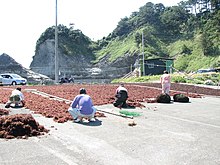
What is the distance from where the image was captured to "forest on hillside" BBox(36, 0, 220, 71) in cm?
7106

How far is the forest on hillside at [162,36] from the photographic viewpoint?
71.1 metres

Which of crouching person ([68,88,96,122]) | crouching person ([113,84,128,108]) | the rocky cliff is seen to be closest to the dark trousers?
crouching person ([113,84,128,108])

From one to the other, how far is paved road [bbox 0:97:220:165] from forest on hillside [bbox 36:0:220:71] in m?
57.8

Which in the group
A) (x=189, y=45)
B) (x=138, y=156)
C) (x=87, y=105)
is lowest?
(x=138, y=156)

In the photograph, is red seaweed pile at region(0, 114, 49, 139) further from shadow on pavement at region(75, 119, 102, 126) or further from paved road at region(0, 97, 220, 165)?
shadow on pavement at region(75, 119, 102, 126)

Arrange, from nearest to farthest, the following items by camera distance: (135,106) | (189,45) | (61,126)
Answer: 1. (61,126)
2. (135,106)
3. (189,45)

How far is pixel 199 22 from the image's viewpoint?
87500 millimetres

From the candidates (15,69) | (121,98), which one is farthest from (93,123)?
(15,69)

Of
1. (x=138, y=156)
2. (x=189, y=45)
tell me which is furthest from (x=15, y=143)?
(x=189, y=45)

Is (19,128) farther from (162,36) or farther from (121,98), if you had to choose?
(162,36)

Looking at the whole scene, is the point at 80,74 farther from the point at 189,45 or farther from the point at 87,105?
the point at 87,105

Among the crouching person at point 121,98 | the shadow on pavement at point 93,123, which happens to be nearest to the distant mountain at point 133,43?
the crouching person at point 121,98

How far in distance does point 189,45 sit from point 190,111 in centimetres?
6792

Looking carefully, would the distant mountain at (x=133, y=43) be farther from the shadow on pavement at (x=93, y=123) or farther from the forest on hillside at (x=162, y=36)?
the shadow on pavement at (x=93, y=123)
